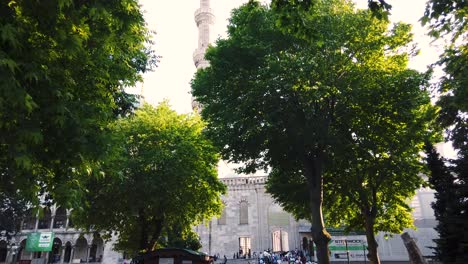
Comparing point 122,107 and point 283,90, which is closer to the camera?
point 283,90

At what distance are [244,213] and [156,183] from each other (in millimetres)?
27757

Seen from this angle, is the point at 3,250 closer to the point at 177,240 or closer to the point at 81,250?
the point at 81,250

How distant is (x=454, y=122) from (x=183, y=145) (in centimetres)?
1477

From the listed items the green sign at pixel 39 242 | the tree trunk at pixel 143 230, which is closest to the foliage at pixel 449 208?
the tree trunk at pixel 143 230

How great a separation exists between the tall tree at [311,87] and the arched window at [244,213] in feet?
99.1

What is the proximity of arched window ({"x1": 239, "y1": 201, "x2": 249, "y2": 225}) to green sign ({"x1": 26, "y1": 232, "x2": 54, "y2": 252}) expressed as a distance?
22409 millimetres

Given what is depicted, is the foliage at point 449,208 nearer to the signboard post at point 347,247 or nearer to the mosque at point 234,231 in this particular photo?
the signboard post at point 347,247

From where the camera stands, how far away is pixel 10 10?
6652mm

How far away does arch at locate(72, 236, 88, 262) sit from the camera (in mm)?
50244

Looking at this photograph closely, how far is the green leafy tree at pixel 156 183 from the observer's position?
21.6 meters

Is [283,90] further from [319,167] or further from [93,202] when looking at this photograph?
[93,202]

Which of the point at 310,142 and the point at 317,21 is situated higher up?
the point at 317,21

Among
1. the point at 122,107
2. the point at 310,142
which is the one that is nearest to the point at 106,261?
the point at 122,107

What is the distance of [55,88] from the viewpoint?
697 cm
